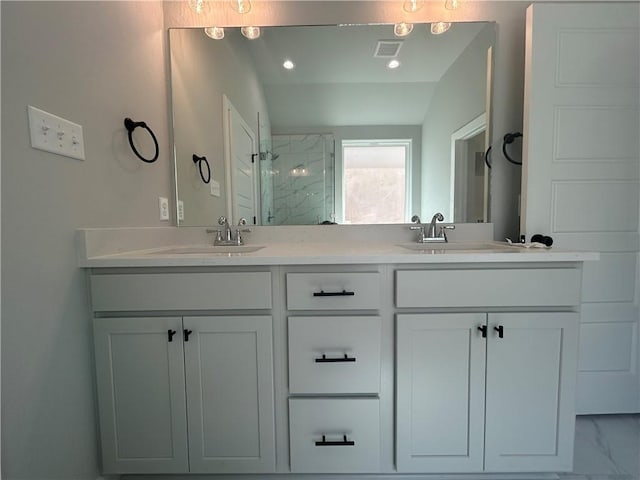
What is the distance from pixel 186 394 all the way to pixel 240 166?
1.08 metres

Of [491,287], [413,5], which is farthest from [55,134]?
[413,5]

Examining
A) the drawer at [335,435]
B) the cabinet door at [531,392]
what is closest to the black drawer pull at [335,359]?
the drawer at [335,435]

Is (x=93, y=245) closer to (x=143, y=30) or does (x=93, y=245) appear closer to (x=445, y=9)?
(x=143, y=30)

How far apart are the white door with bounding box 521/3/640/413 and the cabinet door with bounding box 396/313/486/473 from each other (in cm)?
76

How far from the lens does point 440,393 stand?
974 millimetres

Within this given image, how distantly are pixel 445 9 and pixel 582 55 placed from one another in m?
0.67

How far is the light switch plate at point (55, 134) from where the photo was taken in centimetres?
Result: 78

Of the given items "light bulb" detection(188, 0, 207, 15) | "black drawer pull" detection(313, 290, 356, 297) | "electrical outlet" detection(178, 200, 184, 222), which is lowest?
"black drawer pull" detection(313, 290, 356, 297)

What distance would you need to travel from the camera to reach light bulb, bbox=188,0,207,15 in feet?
4.58

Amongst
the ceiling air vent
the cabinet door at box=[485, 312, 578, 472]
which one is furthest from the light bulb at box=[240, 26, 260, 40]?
the cabinet door at box=[485, 312, 578, 472]

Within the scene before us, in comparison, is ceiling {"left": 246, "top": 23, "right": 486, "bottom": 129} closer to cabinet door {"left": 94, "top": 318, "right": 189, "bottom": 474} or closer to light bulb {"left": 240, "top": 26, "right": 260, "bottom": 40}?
light bulb {"left": 240, "top": 26, "right": 260, "bottom": 40}

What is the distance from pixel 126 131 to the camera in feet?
3.81

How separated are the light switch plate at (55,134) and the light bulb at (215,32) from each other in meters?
0.89

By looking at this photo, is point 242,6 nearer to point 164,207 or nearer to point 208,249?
point 164,207
